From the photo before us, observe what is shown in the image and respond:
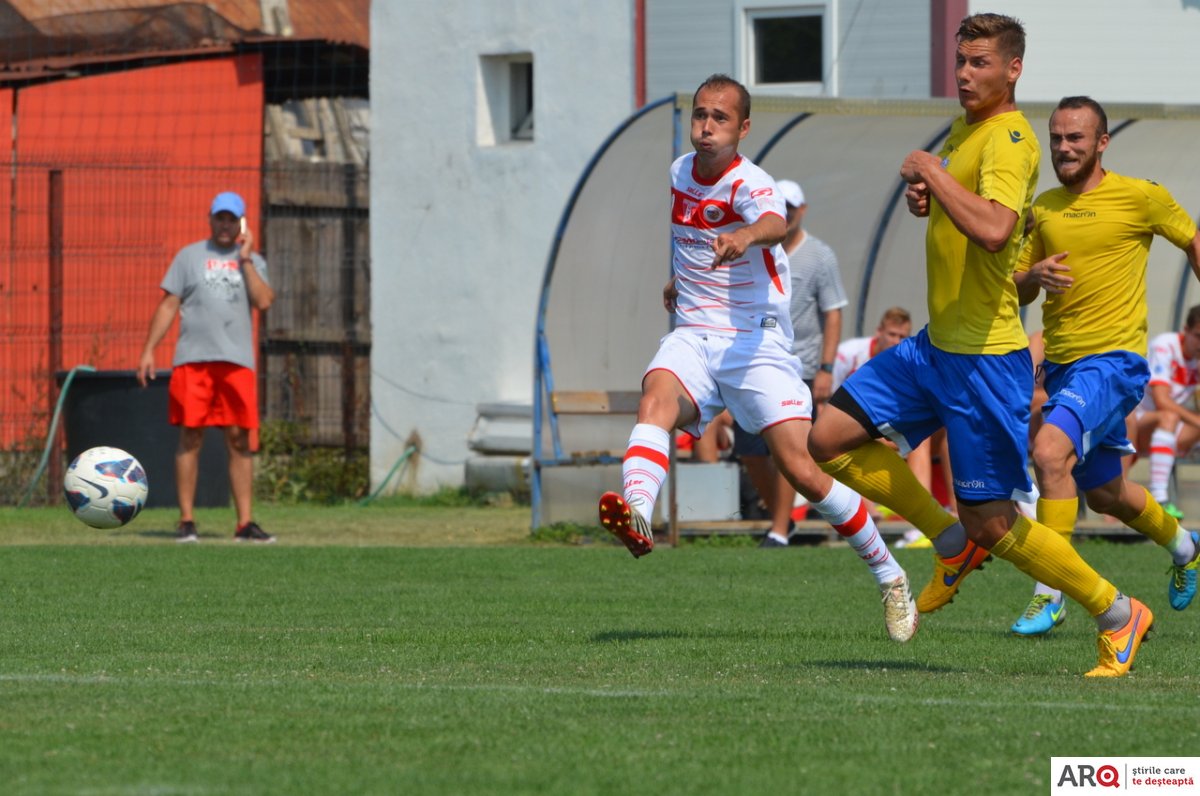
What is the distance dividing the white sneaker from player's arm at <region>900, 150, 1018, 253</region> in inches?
64.4

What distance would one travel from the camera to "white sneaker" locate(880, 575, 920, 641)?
7.35 meters

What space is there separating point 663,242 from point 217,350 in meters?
3.99

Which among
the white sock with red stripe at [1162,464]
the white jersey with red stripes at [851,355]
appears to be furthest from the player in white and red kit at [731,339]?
the white sock with red stripe at [1162,464]

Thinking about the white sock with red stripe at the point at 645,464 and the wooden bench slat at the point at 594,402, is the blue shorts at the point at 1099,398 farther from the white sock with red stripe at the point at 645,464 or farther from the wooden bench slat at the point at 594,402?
the wooden bench slat at the point at 594,402

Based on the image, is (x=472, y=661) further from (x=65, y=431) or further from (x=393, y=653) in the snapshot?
(x=65, y=431)

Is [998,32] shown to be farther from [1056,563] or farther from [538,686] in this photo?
[538,686]

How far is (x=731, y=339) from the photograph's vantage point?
7938 millimetres

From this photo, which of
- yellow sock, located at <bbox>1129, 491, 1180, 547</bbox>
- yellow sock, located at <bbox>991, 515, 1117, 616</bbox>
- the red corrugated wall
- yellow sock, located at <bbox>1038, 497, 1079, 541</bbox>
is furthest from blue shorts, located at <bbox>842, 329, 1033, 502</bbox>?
the red corrugated wall

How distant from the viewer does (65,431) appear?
16156 mm

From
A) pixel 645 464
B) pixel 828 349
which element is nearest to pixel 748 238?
pixel 645 464

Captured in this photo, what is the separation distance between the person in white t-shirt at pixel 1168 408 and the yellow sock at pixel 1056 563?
8.83 m

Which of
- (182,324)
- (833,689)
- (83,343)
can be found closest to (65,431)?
(83,343)

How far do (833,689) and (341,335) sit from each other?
13800 mm

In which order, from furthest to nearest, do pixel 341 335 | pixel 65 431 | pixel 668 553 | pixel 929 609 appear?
1. pixel 341 335
2. pixel 65 431
3. pixel 668 553
4. pixel 929 609
